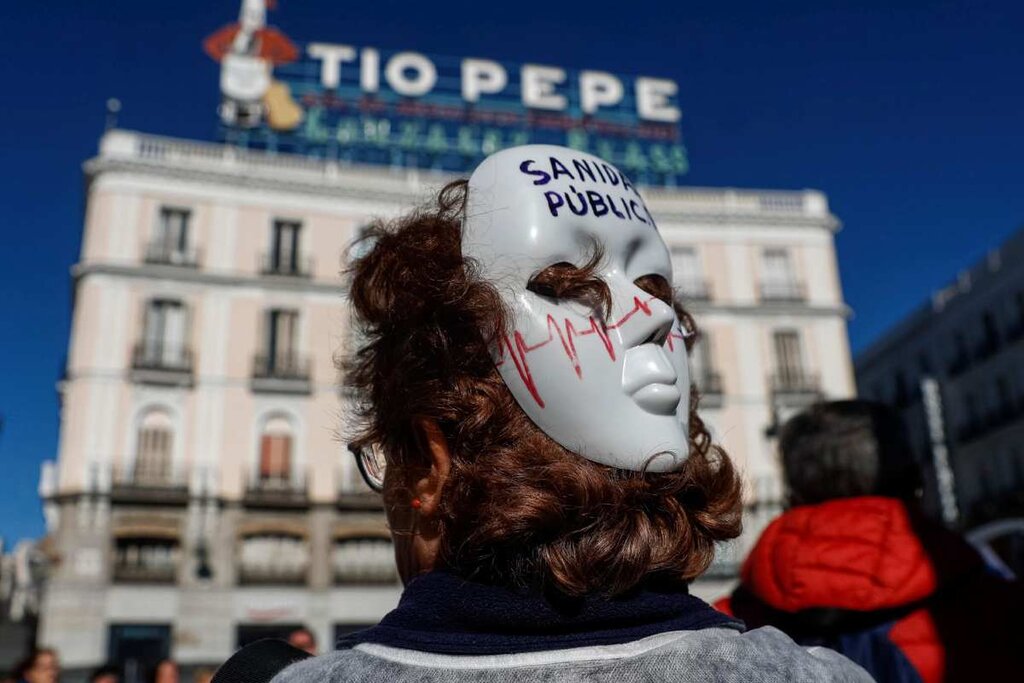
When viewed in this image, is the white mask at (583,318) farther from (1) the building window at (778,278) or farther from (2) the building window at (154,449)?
(1) the building window at (778,278)

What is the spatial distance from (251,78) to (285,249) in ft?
17.8

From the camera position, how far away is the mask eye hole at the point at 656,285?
1.26 metres

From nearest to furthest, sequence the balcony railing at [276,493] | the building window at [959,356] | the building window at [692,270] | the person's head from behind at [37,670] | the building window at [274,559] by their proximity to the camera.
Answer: the person's head from behind at [37,670] → the building window at [274,559] → the balcony railing at [276,493] → the building window at [692,270] → the building window at [959,356]

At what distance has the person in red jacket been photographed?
1.72 meters

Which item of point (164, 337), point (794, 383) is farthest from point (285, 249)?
point (794, 383)

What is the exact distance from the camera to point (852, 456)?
1.93 meters

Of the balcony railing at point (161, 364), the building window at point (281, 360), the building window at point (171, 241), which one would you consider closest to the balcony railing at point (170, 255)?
the building window at point (171, 241)

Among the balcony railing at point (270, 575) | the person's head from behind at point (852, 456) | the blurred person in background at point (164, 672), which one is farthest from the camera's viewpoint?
the balcony railing at point (270, 575)

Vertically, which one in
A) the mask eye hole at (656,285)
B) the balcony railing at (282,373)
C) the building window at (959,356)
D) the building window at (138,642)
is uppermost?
the building window at (959,356)

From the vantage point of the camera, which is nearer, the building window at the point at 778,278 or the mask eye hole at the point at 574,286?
the mask eye hole at the point at 574,286

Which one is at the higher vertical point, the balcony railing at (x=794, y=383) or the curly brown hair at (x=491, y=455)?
the balcony railing at (x=794, y=383)

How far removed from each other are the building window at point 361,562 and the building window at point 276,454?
220 centimetres

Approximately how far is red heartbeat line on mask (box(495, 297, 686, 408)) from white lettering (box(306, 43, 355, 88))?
27415mm

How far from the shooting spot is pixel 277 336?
77.1ft
